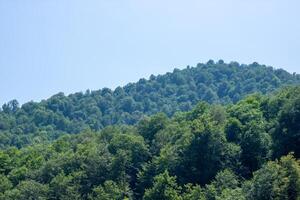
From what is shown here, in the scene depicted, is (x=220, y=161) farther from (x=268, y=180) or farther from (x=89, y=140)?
(x=89, y=140)

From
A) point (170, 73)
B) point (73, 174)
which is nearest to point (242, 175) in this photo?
point (73, 174)

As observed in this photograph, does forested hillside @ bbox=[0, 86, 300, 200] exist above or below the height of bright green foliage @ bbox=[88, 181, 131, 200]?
above

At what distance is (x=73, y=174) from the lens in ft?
190

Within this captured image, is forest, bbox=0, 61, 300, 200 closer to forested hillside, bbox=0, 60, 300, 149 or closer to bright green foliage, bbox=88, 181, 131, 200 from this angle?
bright green foliage, bbox=88, 181, 131, 200

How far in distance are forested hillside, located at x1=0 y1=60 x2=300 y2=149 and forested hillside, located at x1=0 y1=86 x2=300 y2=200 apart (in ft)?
205

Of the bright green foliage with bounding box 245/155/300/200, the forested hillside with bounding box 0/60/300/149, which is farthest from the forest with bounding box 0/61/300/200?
the forested hillside with bounding box 0/60/300/149

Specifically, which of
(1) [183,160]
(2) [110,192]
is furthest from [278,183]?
(2) [110,192]

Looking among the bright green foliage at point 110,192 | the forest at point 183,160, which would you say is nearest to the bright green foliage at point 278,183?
the forest at point 183,160

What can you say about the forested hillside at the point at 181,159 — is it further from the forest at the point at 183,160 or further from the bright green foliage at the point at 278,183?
the bright green foliage at the point at 278,183

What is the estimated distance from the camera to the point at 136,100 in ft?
547

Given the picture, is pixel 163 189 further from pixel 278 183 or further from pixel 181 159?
pixel 278 183

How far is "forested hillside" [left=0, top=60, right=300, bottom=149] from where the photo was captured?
13738 cm

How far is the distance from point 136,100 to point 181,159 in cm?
11301

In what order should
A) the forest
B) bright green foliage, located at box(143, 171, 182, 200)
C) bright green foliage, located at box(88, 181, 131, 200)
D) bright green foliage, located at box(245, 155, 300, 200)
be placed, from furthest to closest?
1. bright green foliage, located at box(88, 181, 131, 200)
2. bright green foliage, located at box(143, 171, 182, 200)
3. the forest
4. bright green foliage, located at box(245, 155, 300, 200)
